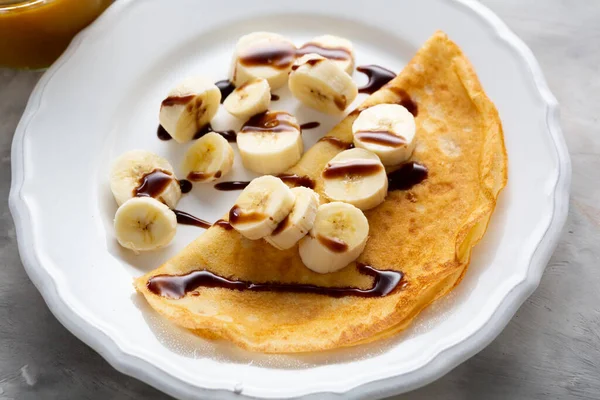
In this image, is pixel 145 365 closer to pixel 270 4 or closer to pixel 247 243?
pixel 247 243

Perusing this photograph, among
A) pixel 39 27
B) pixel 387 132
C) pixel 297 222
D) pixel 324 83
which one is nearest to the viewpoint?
pixel 297 222

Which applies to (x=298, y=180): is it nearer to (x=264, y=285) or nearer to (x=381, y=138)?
(x=381, y=138)

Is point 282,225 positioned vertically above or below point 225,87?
below

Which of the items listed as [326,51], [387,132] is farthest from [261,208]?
[326,51]

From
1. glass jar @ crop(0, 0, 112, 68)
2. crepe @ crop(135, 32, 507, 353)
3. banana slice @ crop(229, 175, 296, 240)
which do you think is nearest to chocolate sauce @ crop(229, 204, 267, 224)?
banana slice @ crop(229, 175, 296, 240)

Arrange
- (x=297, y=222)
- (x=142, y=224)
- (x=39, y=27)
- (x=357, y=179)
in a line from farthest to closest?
(x=39, y=27)
(x=357, y=179)
(x=142, y=224)
(x=297, y=222)

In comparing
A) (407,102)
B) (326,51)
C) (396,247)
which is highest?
(326,51)
